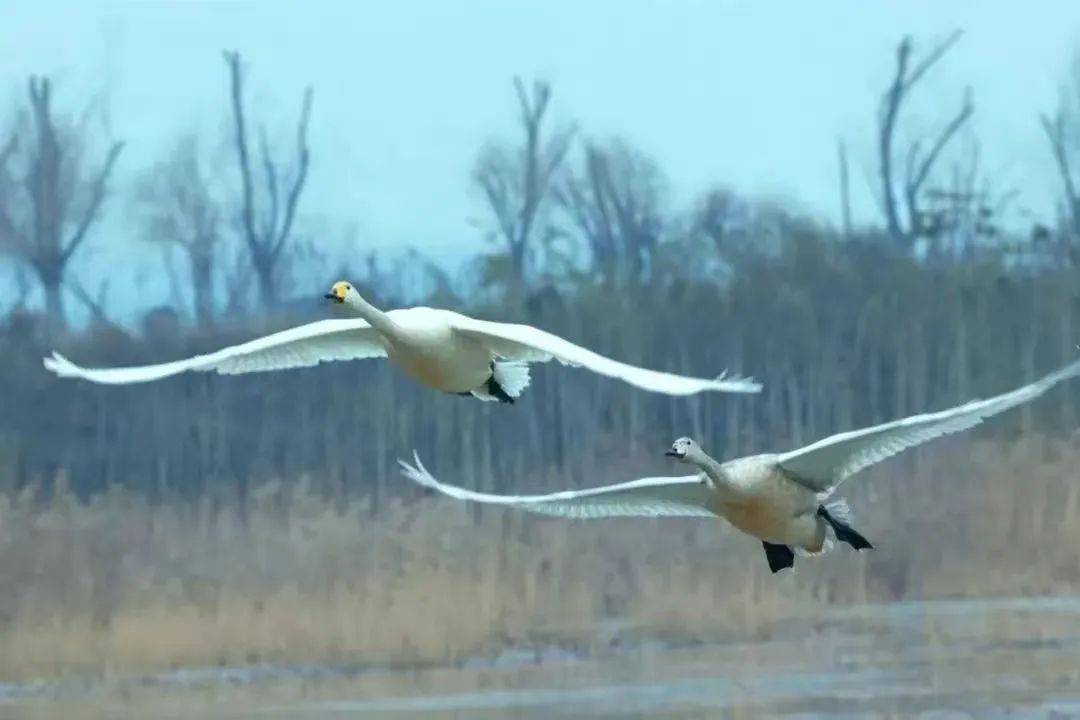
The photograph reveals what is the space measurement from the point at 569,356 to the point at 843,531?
5.98 ft

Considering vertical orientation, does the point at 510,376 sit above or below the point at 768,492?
above

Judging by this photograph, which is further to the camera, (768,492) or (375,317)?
(768,492)

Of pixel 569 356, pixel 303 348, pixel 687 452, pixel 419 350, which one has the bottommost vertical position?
pixel 687 452

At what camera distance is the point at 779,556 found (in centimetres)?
1055

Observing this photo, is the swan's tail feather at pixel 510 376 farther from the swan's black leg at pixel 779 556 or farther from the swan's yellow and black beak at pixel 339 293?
the swan's black leg at pixel 779 556

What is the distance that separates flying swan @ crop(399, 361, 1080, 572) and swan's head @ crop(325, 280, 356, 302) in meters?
0.67

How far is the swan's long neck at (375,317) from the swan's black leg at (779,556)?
1.92m

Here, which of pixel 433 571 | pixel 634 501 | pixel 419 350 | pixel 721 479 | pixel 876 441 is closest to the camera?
pixel 419 350

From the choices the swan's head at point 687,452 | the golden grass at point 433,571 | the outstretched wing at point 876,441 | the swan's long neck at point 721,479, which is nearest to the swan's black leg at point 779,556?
the outstretched wing at point 876,441

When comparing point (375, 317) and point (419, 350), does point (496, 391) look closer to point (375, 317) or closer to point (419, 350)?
point (419, 350)

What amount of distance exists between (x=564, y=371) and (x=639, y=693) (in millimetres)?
4354

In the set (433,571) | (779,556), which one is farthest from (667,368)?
(779,556)

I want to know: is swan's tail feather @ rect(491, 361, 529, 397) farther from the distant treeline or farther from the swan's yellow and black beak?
the distant treeline

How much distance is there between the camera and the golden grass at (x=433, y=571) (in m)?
15.4
